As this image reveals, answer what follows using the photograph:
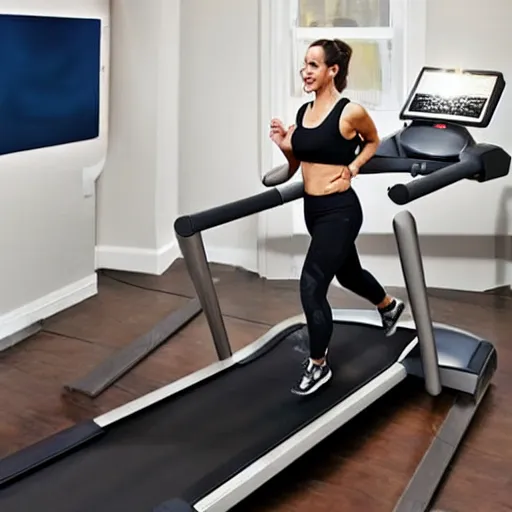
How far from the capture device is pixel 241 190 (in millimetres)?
4387

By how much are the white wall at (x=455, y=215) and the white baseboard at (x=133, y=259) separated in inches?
23.6

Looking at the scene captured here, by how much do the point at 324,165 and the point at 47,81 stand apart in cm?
156

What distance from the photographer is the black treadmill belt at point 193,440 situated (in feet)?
6.19

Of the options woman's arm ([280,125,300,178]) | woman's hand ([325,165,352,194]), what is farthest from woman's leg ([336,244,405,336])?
woman's arm ([280,125,300,178])

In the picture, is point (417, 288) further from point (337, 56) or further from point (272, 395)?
point (337, 56)

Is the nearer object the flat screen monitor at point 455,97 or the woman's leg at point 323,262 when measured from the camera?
the woman's leg at point 323,262

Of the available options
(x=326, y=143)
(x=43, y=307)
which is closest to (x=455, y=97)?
(x=326, y=143)

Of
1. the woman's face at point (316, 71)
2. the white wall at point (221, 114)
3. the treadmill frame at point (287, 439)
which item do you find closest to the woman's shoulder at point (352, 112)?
the woman's face at point (316, 71)

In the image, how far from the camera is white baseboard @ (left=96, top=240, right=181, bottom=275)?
429cm

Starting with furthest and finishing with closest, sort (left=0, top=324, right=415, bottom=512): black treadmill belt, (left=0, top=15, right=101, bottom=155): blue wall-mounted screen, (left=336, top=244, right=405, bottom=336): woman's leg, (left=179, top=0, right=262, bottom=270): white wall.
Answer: (left=179, top=0, right=262, bottom=270): white wall, (left=0, top=15, right=101, bottom=155): blue wall-mounted screen, (left=336, top=244, right=405, bottom=336): woman's leg, (left=0, top=324, right=415, bottom=512): black treadmill belt

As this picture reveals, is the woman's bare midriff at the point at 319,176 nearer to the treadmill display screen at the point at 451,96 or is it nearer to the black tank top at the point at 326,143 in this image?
the black tank top at the point at 326,143

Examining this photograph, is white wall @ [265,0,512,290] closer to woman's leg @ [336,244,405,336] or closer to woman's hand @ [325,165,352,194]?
woman's leg @ [336,244,405,336]

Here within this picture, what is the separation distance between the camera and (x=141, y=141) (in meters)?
4.17

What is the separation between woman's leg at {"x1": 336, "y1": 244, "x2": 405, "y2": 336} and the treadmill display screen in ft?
2.18
